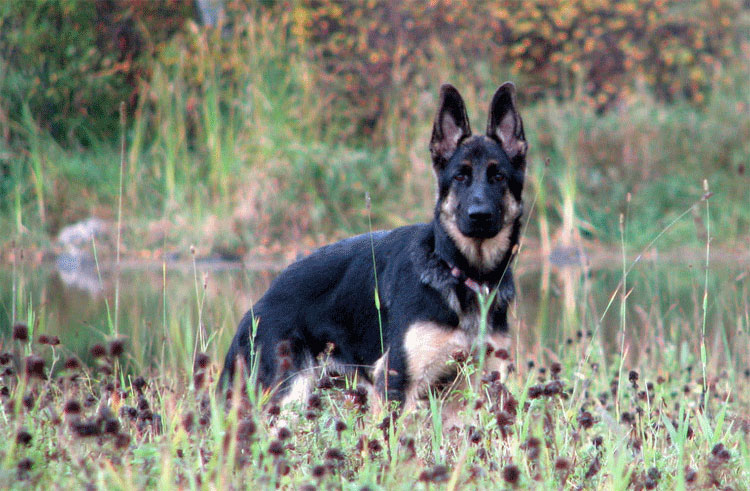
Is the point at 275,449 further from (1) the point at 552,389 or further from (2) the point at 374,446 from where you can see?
(1) the point at 552,389

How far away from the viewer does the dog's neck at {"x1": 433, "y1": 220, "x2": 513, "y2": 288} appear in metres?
4.39

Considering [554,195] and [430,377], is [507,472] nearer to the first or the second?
[430,377]

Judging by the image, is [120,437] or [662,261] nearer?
[120,437]

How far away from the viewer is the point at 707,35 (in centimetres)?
1905

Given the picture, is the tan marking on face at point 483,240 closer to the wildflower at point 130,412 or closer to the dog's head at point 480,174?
the dog's head at point 480,174

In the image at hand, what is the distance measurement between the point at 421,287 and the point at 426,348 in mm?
326

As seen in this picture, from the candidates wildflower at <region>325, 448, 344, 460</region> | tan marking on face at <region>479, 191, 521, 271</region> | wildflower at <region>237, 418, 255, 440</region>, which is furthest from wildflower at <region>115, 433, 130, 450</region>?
tan marking on face at <region>479, 191, 521, 271</region>

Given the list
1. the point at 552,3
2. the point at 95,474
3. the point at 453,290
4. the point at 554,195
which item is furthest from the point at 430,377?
the point at 552,3

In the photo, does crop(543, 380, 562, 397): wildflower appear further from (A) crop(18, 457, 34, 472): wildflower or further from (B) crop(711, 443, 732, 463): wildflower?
(A) crop(18, 457, 34, 472): wildflower

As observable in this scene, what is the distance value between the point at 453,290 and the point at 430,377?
17.1 inches

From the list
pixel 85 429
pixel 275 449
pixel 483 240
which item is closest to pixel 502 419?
pixel 275 449

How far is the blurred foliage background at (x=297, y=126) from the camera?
480 inches

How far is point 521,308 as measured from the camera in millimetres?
6148

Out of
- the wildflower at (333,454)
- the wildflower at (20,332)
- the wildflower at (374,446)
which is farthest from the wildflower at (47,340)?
the wildflower at (374,446)
